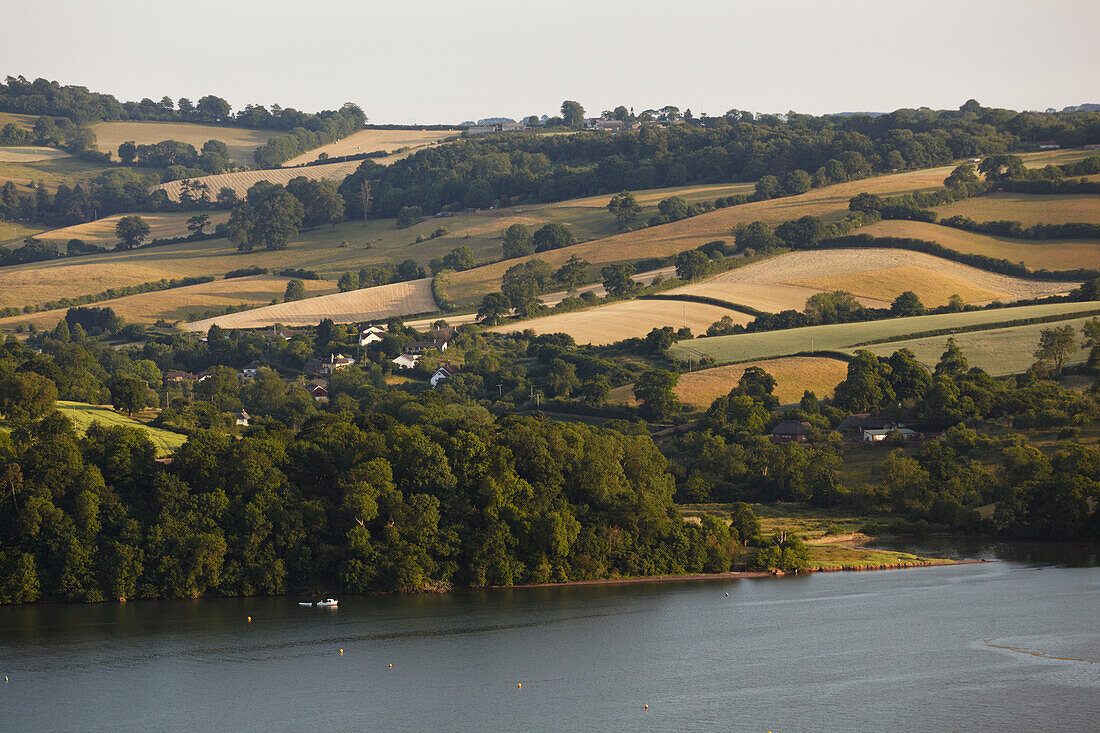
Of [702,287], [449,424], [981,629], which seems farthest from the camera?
[702,287]

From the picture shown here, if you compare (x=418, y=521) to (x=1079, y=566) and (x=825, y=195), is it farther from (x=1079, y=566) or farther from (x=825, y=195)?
(x=825, y=195)

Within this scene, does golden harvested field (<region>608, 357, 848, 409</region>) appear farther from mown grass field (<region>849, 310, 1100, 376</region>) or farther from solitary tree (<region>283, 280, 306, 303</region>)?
solitary tree (<region>283, 280, 306, 303</region>)

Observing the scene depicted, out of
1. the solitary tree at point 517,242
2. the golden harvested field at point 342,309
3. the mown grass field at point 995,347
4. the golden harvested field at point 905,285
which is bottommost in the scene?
the golden harvested field at point 342,309

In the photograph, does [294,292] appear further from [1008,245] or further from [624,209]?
[1008,245]

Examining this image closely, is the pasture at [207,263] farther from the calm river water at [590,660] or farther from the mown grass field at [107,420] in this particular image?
the calm river water at [590,660]

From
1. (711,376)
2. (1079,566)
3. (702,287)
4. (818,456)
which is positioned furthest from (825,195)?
(1079,566)

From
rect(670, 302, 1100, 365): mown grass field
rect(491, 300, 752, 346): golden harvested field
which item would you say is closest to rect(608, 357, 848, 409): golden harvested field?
rect(670, 302, 1100, 365): mown grass field

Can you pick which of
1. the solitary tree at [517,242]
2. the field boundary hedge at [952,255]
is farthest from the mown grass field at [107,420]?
the field boundary hedge at [952,255]
